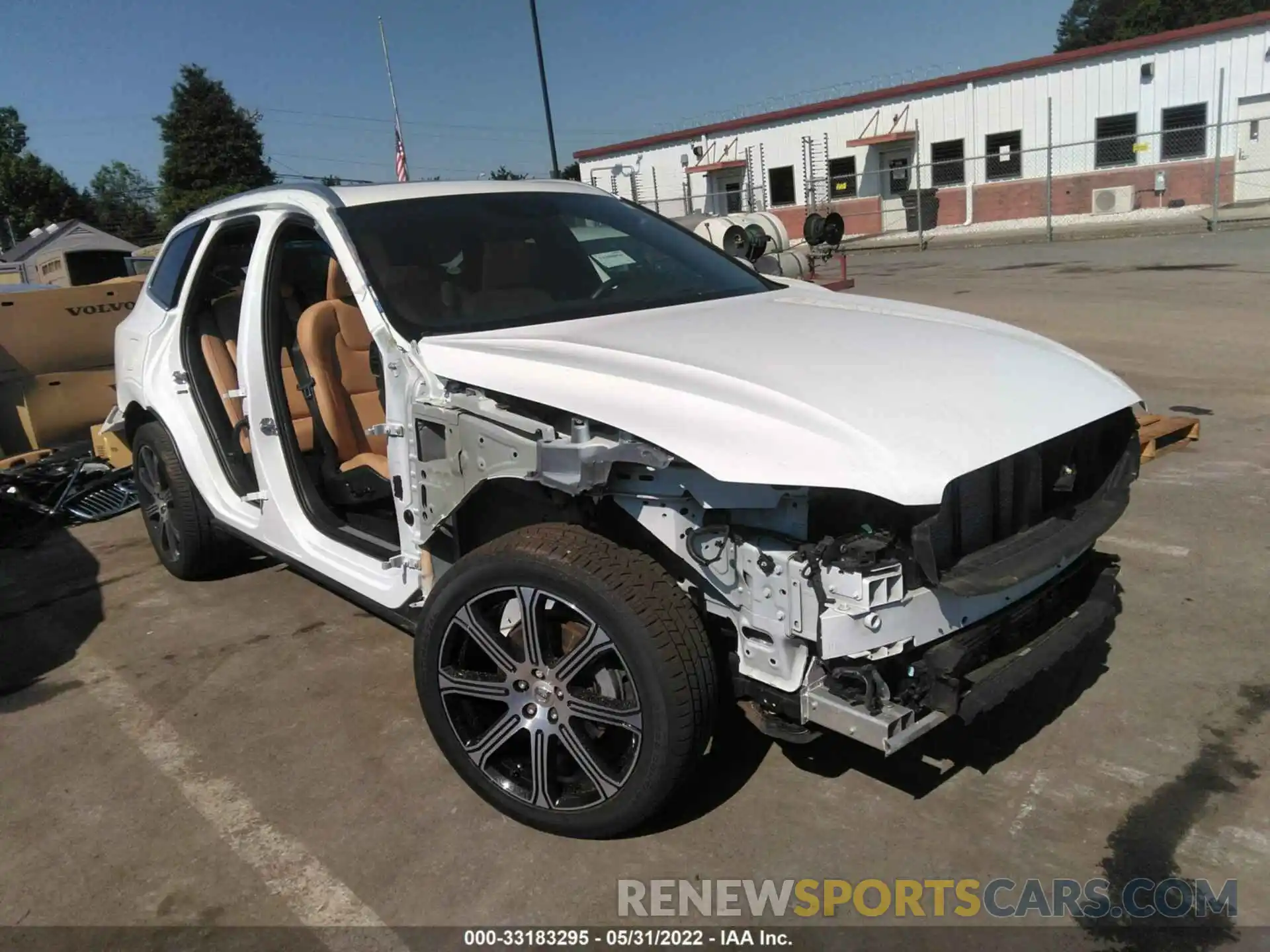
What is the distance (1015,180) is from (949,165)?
2.11m

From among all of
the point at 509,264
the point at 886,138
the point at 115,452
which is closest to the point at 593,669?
the point at 509,264

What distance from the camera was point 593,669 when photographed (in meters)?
2.61

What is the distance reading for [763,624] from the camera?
2.40 m

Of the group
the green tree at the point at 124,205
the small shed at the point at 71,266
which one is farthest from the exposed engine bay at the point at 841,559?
the green tree at the point at 124,205

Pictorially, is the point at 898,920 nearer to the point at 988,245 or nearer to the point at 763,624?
the point at 763,624

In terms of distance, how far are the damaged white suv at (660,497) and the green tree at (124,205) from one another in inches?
1993

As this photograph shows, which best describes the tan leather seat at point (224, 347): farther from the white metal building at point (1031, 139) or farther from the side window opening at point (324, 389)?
the white metal building at point (1031, 139)

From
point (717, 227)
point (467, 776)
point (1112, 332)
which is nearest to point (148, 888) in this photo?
point (467, 776)

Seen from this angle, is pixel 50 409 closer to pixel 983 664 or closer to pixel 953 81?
pixel 983 664

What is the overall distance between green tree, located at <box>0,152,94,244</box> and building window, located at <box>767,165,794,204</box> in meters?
45.8

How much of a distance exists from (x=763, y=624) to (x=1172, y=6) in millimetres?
79630

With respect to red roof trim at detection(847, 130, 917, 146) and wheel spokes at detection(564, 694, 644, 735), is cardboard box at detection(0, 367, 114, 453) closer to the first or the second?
wheel spokes at detection(564, 694, 644, 735)

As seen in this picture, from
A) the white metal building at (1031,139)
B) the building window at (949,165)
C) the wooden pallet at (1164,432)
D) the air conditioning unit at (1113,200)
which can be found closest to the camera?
the wooden pallet at (1164,432)

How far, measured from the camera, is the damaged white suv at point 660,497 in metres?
→ 2.36
